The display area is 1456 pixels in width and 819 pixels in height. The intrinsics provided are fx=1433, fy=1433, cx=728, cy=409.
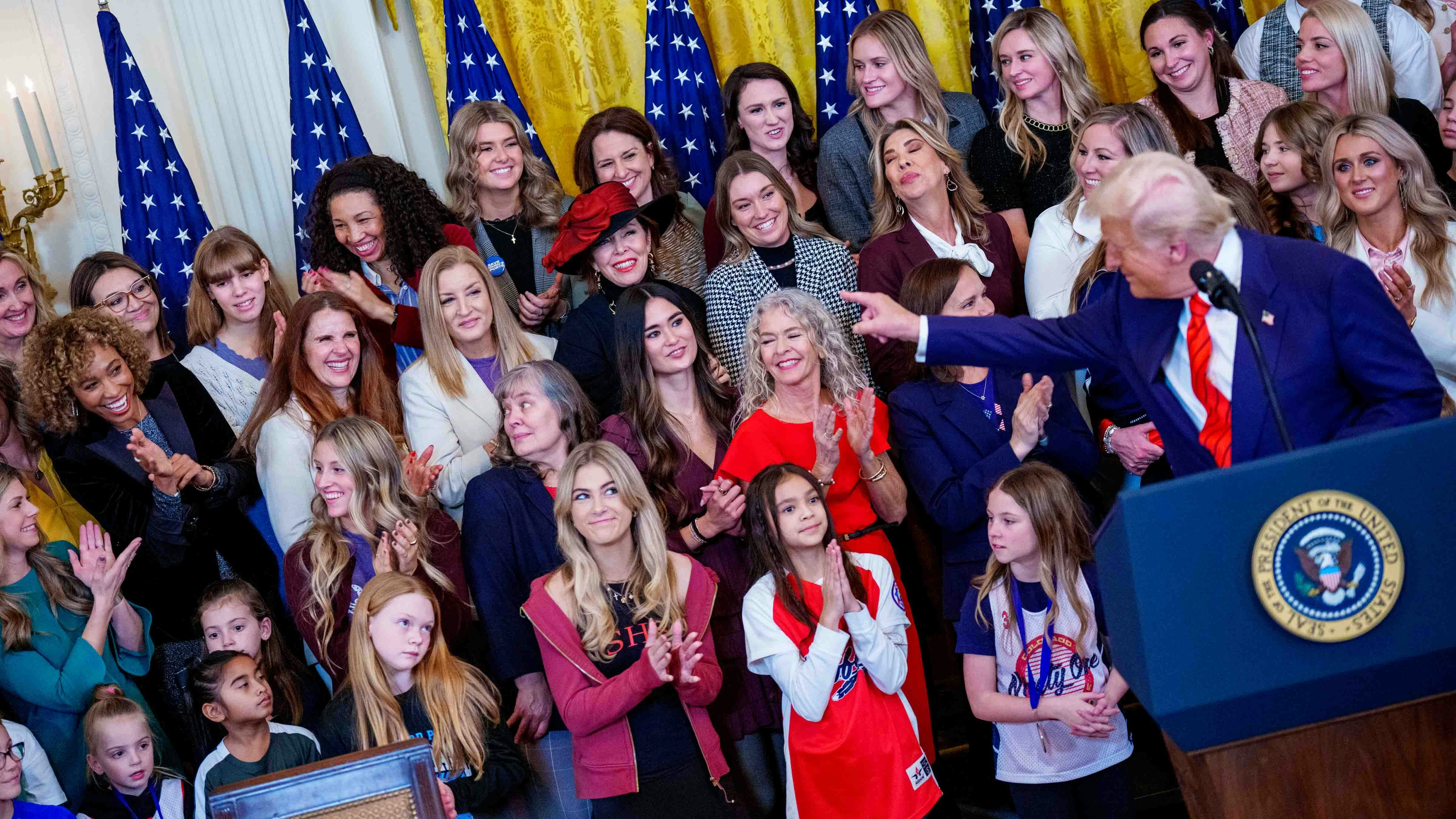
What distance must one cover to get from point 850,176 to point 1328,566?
3.37 meters

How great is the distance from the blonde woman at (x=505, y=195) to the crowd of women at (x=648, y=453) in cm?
2

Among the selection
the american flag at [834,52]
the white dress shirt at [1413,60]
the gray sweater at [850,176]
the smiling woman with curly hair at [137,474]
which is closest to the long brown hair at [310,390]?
the smiling woman with curly hair at [137,474]

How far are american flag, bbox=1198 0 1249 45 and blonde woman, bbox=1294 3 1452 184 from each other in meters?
1.21

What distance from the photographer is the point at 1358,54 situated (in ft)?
17.1

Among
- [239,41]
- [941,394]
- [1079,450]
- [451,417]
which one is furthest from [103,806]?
[239,41]

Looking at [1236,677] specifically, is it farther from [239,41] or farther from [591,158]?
[239,41]

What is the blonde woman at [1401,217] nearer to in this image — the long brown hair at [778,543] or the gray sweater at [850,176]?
the gray sweater at [850,176]

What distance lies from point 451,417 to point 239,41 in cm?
244

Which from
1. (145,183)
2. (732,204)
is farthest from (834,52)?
(145,183)

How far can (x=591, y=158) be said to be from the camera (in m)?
5.47

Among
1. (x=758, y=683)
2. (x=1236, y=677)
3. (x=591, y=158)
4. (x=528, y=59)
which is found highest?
(x=528, y=59)

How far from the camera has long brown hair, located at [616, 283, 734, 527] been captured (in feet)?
14.5

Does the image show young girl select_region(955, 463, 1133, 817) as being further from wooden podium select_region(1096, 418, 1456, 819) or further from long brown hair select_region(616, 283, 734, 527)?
wooden podium select_region(1096, 418, 1456, 819)

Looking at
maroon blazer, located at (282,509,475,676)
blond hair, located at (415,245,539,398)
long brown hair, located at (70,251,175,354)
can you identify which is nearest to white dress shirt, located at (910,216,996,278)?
blond hair, located at (415,245,539,398)
